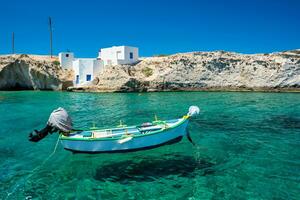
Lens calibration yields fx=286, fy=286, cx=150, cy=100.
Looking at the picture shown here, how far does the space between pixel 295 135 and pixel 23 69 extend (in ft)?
186

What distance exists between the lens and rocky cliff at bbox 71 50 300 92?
58.1 metres

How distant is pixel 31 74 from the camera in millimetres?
61438

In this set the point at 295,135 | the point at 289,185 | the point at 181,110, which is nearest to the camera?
the point at 289,185

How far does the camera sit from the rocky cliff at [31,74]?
200 ft

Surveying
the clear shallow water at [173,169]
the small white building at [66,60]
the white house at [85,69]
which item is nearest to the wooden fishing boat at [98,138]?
the clear shallow water at [173,169]

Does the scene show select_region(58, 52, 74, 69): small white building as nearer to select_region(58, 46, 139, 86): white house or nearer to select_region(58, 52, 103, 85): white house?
select_region(58, 46, 139, 86): white house

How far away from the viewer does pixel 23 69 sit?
61.3 m

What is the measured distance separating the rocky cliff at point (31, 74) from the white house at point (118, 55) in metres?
9.03

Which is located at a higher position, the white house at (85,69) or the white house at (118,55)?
the white house at (118,55)

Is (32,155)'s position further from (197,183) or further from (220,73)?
(220,73)

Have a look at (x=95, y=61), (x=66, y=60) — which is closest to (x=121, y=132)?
(x=95, y=61)

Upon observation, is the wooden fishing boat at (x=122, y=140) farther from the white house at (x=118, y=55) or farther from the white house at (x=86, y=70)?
the white house at (x=118, y=55)

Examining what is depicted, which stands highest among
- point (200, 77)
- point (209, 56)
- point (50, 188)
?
point (209, 56)

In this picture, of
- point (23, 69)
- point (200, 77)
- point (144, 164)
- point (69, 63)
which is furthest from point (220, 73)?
point (144, 164)
